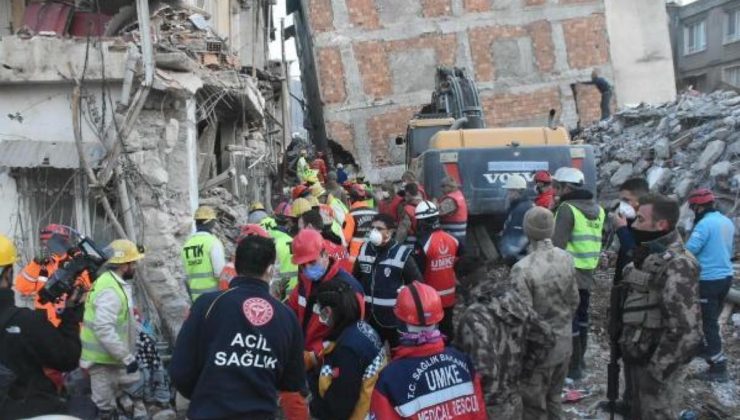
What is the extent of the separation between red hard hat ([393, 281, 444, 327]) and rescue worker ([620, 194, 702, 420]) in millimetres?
1764

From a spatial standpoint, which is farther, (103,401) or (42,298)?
(103,401)

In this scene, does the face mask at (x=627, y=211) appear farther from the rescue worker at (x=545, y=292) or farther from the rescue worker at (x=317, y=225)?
the rescue worker at (x=317, y=225)

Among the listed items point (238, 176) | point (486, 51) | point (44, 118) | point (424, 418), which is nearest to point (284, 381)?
point (424, 418)

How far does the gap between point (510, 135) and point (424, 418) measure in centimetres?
725

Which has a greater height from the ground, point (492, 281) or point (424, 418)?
point (492, 281)

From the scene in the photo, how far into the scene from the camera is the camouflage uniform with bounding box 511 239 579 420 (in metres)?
4.84

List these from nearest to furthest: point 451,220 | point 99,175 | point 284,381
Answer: point 284,381
point 99,175
point 451,220

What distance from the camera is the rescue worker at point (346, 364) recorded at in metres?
3.70

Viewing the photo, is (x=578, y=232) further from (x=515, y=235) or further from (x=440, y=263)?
(x=440, y=263)

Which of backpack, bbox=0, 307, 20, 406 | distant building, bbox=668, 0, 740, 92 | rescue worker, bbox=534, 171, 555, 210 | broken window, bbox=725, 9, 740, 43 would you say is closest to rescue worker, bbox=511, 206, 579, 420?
rescue worker, bbox=534, 171, 555, 210

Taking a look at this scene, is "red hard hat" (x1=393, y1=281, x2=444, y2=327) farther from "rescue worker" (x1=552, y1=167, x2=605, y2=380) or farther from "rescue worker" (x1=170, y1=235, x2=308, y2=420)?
"rescue worker" (x1=552, y1=167, x2=605, y2=380)

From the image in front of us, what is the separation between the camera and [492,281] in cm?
476

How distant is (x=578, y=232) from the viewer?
6270 mm

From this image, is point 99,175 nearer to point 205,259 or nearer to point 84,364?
point 205,259
